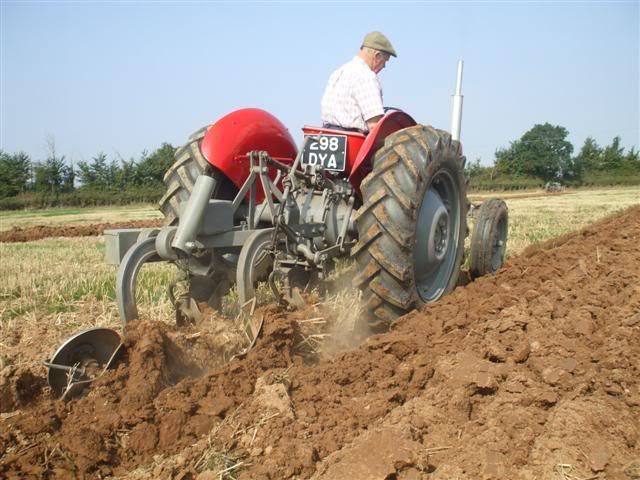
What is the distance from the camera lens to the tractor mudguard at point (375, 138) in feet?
12.8

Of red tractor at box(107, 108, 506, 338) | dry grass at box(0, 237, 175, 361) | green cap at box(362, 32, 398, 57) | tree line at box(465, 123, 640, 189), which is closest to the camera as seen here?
red tractor at box(107, 108, 506, 338)

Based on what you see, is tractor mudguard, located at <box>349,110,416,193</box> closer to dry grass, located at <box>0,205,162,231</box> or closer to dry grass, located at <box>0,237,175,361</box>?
dry grass, located at <box>0,237,175,361</box>

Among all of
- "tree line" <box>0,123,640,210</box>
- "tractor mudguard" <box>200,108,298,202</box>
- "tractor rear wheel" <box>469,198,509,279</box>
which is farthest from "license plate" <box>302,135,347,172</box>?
"tree line" <box>0,123,640,210</box>

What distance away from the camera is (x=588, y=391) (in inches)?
105

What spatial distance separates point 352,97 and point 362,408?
90.4 inches

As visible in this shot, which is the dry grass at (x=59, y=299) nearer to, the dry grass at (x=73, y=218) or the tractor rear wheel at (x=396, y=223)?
the tractor rear wheel at (x=396, y=223)

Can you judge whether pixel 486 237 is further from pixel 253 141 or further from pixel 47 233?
pixel 47 233

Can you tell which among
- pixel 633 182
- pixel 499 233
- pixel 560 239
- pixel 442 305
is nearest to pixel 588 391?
pixel 442 305

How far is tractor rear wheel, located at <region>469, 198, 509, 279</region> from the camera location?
526 centimetres

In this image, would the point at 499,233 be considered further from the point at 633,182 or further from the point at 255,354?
the point at 633,182

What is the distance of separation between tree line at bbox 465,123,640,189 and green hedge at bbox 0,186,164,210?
1173 inches

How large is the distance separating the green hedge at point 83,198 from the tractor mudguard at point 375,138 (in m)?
30.0

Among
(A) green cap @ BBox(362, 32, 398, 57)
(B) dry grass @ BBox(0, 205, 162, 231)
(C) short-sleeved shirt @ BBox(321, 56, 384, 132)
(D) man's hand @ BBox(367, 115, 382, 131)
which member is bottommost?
(B) dry grass @ BBox(0, 205, 162, 231)

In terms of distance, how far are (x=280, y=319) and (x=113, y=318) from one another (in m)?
1.72
